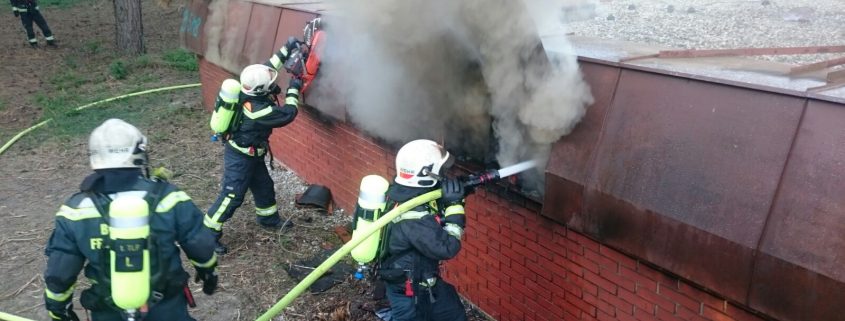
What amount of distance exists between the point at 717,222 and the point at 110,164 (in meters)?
2.70

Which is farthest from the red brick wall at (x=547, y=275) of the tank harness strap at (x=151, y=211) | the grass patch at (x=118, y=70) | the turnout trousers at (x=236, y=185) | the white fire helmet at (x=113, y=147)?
the grass patch at (x=118, y=70)

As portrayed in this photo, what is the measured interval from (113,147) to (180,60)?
10.7 meters

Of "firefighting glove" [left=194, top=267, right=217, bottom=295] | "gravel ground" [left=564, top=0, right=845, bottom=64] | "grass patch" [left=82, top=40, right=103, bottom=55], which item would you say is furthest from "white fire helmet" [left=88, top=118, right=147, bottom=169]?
"grass patch" [left=82, top=40, right=103, bottom=55]

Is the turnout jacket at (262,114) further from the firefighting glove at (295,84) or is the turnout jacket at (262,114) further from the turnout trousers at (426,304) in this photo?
the turnout trousers at (426,304)

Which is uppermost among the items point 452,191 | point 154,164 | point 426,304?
point 452,191

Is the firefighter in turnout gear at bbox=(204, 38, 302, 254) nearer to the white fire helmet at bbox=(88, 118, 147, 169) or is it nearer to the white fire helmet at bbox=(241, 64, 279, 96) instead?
the white fire helmet at bbox=(241, 64, 279, 96)

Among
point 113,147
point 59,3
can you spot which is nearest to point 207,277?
point 113,147

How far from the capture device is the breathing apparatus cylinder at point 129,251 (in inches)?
118

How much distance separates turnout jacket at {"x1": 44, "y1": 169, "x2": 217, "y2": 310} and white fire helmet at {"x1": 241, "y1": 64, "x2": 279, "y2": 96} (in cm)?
227

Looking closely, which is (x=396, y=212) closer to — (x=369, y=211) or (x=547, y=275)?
(x=369, y=211)

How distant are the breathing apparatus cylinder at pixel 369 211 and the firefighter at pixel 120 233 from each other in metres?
0.83

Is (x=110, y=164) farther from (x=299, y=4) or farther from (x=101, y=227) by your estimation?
(x=299, y=4)

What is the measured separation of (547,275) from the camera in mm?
3846

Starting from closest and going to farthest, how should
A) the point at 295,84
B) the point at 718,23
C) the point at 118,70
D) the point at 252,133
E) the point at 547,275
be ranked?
1. the point at 547,275
2. the point at 295,84
3. the point at 252,133
4. the point at 718,23
5. the point at 118,70
